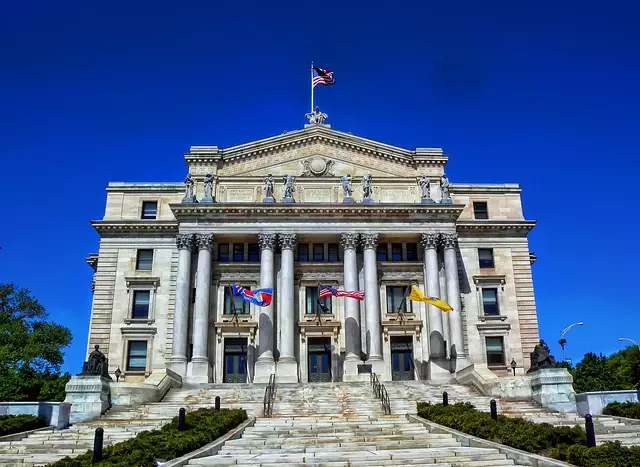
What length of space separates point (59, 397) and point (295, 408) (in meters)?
18.4

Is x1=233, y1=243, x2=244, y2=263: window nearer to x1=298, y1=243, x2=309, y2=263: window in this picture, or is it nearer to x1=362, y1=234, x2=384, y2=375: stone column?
x1=298, y1=243, x2=309, y2=263: window

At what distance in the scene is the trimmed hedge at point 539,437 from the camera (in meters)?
15.3

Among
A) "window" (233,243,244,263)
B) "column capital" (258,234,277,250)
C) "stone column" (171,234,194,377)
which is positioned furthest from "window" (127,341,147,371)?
"column capital" (258,234,277,250)

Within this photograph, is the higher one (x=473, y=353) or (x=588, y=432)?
(x=473, y=353)

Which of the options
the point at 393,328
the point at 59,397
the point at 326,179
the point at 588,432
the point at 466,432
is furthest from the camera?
the point at 326,179

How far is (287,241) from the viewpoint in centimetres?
4541

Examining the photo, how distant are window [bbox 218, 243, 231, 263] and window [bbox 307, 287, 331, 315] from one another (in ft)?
21.5

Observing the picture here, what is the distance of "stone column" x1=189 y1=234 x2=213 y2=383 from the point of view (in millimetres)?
41969

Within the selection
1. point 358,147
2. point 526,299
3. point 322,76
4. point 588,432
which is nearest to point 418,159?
point 358,147

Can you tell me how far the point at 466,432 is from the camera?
69.8 ft

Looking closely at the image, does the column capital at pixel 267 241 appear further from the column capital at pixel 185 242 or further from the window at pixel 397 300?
the window at pixel 397 300

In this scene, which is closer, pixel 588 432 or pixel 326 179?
pixel 588 432

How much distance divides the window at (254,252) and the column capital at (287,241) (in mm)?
2870

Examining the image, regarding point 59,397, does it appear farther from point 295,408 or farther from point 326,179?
point 326,179
